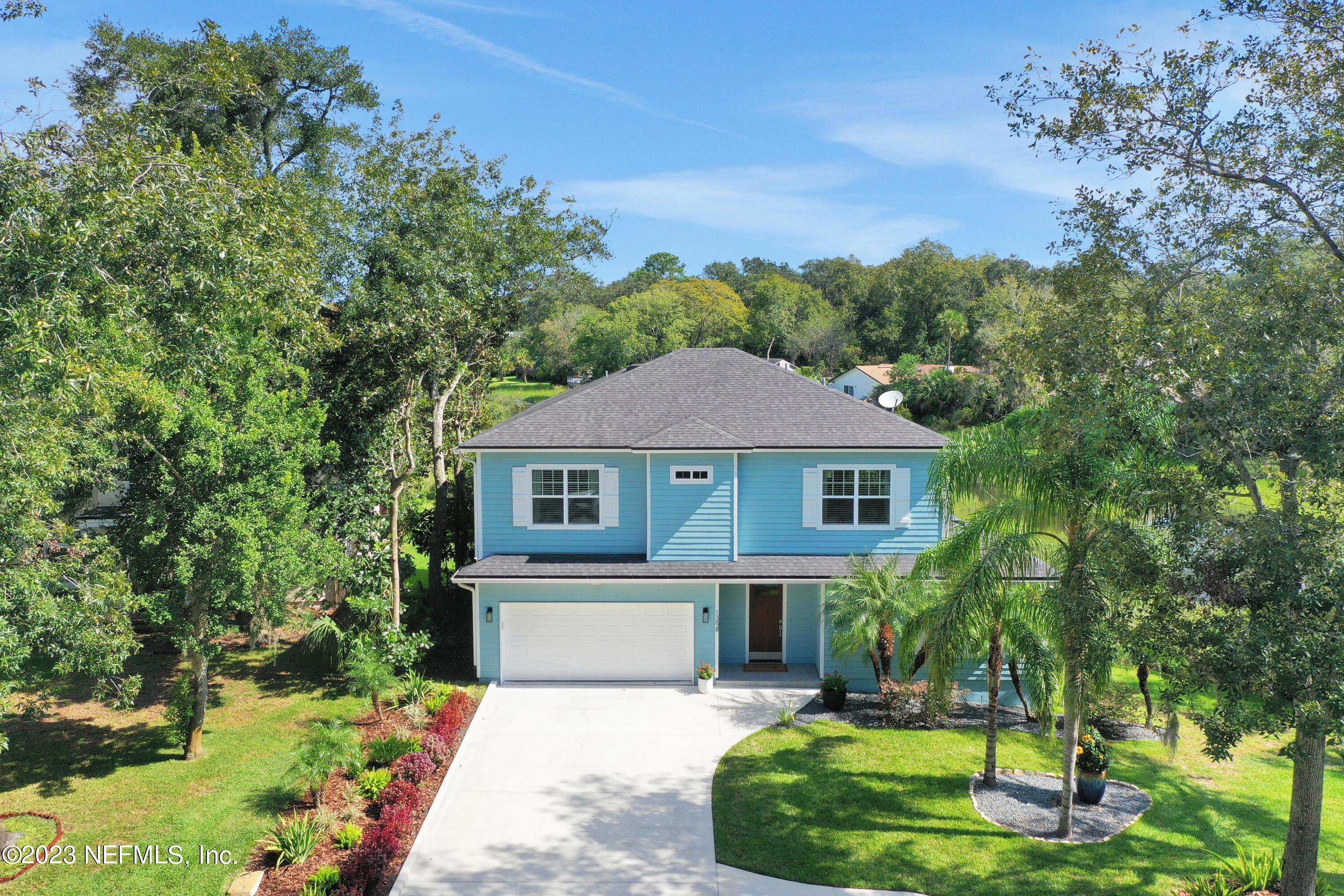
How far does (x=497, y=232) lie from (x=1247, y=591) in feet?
57.7

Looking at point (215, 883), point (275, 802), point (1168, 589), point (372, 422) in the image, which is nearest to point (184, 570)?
point (275, 802)

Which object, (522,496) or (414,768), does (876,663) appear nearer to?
(522,496)

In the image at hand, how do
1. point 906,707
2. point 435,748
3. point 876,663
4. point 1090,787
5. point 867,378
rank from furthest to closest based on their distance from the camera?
point 867,378 → point 876,663 → point 906,707 → point 435,748 → point 1090,787

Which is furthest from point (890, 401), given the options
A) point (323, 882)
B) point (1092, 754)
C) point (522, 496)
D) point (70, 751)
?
point (70, 751)

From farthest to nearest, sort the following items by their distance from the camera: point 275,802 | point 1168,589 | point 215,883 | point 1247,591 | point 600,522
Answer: point 600,522, point 275,802, point 215,883, point 1168,589, point 1247,591

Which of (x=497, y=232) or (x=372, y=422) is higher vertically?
(x=497, y=232)

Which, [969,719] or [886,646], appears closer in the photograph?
[969,719]

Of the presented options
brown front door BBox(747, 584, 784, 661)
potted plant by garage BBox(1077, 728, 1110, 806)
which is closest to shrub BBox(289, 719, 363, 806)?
brown front door BBox(747, 584, 784, 661)

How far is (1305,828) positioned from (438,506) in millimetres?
16747

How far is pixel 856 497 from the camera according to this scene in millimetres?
17125

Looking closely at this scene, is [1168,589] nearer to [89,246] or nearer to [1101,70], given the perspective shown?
[1101,70]

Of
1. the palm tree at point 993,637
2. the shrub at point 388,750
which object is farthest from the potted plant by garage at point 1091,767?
the shrub at point 388,750

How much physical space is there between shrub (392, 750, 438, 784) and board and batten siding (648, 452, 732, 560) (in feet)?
19.5

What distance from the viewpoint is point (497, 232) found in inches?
798
